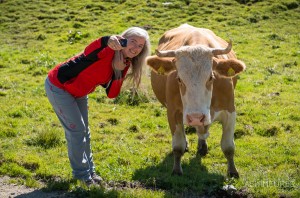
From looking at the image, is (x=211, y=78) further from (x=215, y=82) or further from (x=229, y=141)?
(x=229, y=141)

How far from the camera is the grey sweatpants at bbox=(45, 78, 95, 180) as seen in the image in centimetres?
642

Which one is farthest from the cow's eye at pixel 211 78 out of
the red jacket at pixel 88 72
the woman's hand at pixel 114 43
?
the woman's hand at pixel 114 43

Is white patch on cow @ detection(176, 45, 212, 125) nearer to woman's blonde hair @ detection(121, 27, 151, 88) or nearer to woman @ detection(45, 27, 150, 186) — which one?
woman's blonde hair @ detection(121, 27, 151, 88)

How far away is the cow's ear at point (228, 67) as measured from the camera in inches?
260

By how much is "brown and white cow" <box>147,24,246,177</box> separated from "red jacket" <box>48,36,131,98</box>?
2.48 feet

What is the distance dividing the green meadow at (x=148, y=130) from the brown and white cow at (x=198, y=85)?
1.27 ft

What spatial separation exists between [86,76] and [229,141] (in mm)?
2573

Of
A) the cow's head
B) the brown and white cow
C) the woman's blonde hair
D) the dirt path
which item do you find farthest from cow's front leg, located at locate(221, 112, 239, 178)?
the dirt path

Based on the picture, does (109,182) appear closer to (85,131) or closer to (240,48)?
(85,131)

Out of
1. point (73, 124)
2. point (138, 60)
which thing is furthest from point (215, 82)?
point (73, 124)

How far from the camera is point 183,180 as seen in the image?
22.8 ft

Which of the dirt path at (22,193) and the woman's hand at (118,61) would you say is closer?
the woman's hand at (118,61)

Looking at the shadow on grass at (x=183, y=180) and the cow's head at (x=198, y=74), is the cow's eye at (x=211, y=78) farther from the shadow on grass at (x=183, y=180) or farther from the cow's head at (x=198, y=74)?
the shadow on grass at (x=183, y=180)

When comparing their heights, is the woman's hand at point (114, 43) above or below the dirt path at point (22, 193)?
above
